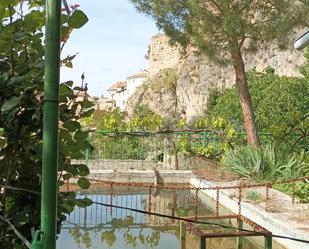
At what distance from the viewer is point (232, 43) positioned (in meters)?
11.3

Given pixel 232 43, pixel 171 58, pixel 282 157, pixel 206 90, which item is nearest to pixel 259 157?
pixel 282 157

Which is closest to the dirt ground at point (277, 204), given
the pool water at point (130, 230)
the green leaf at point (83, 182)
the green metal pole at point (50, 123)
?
the pool water at point (130, 230)

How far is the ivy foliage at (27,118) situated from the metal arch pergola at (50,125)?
0.28 meters

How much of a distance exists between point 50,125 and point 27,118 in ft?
1.25

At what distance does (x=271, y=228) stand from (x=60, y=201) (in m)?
6.04

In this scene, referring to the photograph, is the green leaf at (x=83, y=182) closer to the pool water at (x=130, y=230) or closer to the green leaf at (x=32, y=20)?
the green leaf at (x=32, y=20)

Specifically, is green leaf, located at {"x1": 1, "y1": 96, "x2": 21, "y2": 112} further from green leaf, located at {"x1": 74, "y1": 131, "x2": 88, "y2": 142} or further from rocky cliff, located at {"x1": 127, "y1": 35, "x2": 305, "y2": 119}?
rocky cliff, located at {"x1": 127, "y1": 35, "x2": 305, "y2": 119}

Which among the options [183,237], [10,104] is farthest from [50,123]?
[183,237]

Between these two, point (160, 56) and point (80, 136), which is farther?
point (160, 56)

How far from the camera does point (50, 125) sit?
1.26 meters

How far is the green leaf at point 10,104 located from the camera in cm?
149

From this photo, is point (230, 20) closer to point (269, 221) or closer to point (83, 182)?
point (269, 221)

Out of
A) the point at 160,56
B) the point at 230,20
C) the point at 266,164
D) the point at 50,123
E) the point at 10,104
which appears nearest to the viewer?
Answer: the point at 50,123

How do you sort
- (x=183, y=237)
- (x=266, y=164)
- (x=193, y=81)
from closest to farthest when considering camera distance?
(x=183, y=237), (x=266, y=164), (x=193, y=81)
